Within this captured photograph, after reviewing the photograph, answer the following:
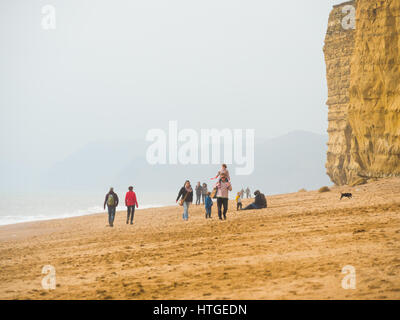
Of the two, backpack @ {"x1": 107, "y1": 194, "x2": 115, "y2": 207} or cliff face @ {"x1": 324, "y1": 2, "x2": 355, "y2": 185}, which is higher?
cliff face @ {"x1": 324, "y1": 2, "x2": 355, "y2": 185}

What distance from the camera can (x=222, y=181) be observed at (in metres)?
15.0

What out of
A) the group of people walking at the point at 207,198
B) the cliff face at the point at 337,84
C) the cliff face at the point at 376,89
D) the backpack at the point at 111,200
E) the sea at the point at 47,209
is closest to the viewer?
the group of people walking at the point at 207,198

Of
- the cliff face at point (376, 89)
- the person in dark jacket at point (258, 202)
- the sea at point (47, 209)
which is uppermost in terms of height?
the cliff face at point (376, 89)

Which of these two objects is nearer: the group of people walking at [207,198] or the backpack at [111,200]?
the group of people walking at [207,198]

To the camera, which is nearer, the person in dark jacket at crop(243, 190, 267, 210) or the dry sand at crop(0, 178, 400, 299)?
the dry sand at crop(0, 178, 400, 299)

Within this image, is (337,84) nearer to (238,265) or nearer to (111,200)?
(111,200)

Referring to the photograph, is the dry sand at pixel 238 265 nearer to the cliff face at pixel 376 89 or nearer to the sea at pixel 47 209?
the cliff face at pixel 376 89

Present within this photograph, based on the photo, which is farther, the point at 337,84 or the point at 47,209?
the point at 47,209

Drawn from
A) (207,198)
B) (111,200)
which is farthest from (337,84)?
(111,200)

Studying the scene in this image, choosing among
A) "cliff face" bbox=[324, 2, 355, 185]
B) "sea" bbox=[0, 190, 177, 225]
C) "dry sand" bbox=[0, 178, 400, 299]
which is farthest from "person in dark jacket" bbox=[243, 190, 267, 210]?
"sea" bbox=[0, 190, 177, 225]

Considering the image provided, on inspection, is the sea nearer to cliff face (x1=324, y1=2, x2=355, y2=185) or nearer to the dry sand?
cliff face (x1=324, y1=2, x2=355, y2=185)

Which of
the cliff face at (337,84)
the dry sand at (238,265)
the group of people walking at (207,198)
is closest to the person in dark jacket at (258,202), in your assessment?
the group of people walking at (207,198)
